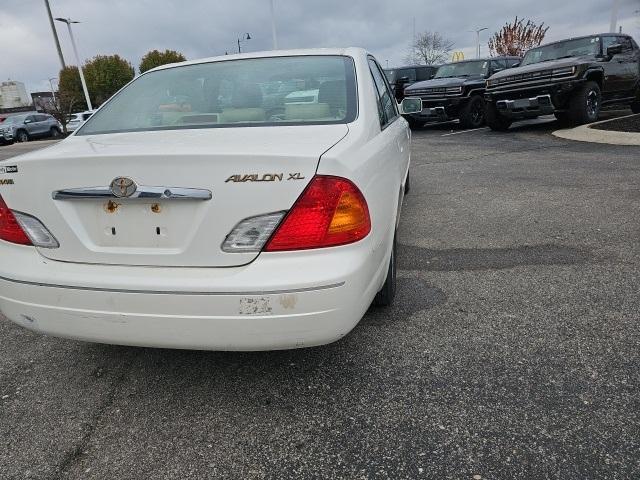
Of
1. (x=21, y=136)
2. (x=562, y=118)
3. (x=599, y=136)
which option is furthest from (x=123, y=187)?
(x=21, y=136)

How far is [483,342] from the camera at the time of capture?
270 centimetres

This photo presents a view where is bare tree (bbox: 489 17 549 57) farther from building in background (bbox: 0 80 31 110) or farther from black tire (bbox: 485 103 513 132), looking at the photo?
building in background (bbox: 0 80 31 110)

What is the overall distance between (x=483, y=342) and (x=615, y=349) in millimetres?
631

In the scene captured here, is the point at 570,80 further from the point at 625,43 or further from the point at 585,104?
the point at 625,43

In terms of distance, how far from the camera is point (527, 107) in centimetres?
1086

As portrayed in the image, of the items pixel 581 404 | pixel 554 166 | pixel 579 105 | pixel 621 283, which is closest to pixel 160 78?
pixel 581 404

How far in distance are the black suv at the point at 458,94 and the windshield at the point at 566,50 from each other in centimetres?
154

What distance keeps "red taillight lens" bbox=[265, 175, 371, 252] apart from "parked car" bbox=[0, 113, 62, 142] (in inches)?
1074

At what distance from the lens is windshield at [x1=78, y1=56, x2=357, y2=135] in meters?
2.66

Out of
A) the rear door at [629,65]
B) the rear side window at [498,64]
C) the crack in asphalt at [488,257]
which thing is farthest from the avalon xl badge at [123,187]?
the rear side window at [498,64]

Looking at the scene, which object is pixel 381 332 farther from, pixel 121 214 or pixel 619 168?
pixel 619 168

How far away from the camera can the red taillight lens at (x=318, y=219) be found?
193cm

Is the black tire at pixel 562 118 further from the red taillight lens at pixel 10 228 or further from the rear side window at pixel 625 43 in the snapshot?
the red taillight lens at pixel 10 228

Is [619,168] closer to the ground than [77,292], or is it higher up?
closer to the ground
